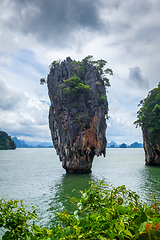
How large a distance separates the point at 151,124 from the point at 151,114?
1959mm

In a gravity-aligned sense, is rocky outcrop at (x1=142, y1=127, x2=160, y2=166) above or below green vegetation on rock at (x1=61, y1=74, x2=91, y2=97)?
below

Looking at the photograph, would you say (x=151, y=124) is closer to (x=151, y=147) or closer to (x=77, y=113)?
(x=151, y=147)

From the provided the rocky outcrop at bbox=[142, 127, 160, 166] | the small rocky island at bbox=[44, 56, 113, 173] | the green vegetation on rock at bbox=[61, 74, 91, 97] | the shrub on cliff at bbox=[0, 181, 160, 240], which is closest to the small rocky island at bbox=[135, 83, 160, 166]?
the rocky outcrop at bbox=[142, 127, 160, 166]

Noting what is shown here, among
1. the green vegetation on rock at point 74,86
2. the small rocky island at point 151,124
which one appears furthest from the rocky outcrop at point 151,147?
the green vegetation on rock at point 74,86

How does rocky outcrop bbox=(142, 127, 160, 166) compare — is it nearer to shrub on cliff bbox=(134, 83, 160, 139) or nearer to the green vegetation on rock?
shrub on cliff bbox=(134, 83, 160, 139)

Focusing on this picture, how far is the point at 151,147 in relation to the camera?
3306 cm

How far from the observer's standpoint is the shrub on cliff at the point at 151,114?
3120 cm

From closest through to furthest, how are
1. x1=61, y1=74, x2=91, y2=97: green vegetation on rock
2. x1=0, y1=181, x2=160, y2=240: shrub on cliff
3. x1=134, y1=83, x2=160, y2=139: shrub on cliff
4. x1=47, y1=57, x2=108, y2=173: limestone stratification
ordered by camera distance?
x1=0, y1=181, x2=160, y2=240: shrub on cliff, x1=47, y1=57, x2=108, y2=173: limestone stratification, x1=61, y1=74, x2=91, y2=97: green vegetation on rock, x1=134, y1=83, x2=160, y2=139: shrub on cliff

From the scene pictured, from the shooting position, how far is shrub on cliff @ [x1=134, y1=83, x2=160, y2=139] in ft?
102

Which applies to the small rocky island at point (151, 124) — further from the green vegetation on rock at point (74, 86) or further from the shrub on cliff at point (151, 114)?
the green vegetation on rock at point (74, 86)

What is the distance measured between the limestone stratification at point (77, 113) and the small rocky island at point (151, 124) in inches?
400

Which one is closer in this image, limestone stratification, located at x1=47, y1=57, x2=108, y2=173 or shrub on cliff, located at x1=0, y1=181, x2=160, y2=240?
shrub on cliff, located at x1=0, y1=181, x2=160, y2=240

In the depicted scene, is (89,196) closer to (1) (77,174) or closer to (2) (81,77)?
(1) (77,174)

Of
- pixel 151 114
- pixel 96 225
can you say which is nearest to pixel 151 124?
pixel 151 114
